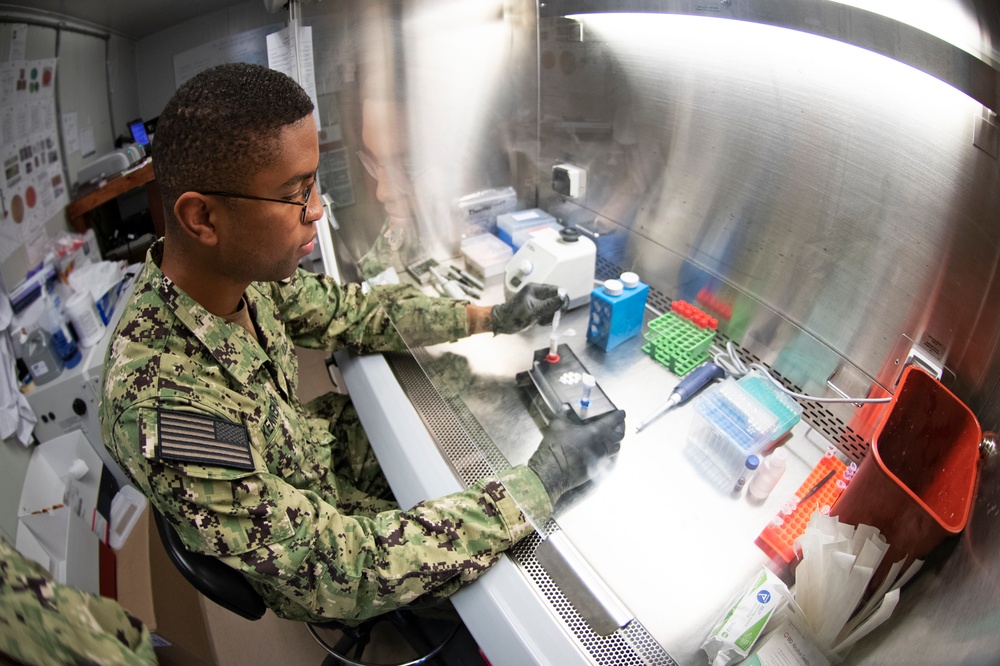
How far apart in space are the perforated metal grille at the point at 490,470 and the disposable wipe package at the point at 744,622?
72 millimetres

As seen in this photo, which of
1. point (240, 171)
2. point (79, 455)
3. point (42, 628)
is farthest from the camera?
point (79, 455)

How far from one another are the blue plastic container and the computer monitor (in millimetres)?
2101

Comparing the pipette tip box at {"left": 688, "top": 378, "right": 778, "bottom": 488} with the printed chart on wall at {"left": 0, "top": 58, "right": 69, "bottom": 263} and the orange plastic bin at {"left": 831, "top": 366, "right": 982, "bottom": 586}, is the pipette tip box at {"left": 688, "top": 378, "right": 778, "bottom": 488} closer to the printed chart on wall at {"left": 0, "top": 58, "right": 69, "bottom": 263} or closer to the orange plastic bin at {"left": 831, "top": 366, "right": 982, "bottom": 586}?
the orange plastic bin at {"left": 831, "top": 366, "right": 982, "bottom": 586}

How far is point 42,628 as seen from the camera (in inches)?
19.0

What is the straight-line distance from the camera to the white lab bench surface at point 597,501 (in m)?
0.81

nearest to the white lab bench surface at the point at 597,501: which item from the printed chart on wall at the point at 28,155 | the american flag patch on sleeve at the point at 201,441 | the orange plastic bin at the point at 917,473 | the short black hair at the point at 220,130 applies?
the orange plastic bin at the point at 917,473

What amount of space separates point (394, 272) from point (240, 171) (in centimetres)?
82

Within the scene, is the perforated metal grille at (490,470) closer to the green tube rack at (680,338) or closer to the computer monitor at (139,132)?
the green tube rack at (680,338)

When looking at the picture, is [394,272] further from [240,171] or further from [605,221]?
[240,171]

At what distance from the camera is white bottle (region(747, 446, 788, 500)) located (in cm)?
97

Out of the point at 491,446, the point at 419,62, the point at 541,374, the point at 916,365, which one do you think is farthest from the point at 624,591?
the point at 419,62

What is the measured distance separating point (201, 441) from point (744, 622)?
89 cm

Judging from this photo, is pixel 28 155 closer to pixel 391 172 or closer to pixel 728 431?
pixel 391 172

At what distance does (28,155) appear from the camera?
5.81ft
